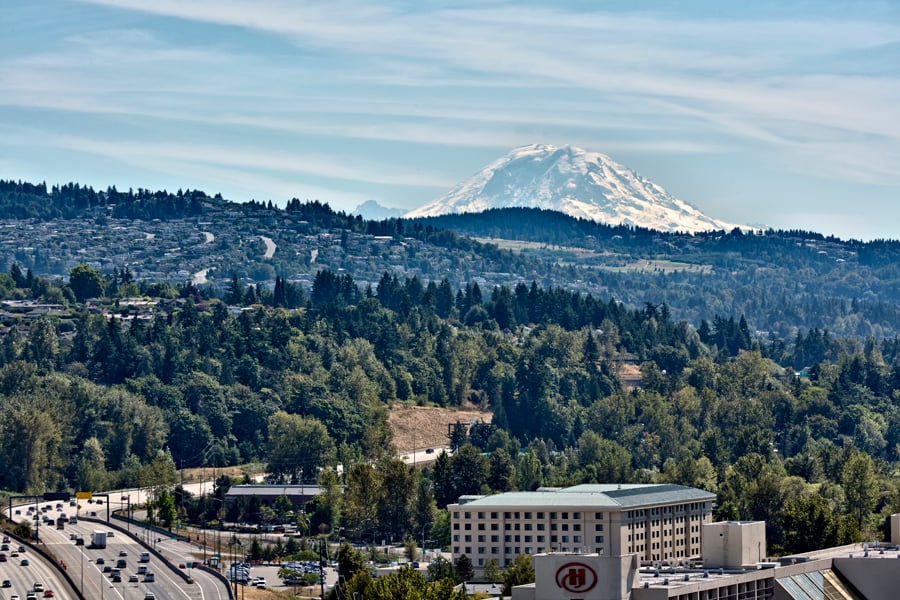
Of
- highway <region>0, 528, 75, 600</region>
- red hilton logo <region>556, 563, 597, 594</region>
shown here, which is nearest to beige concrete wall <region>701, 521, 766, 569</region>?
red hilton logo <region>556, 563, 597, 594</region>

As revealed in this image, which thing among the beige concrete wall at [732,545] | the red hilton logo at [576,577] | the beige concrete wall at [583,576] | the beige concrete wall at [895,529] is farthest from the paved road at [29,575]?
the red hilton logo at [576,577]

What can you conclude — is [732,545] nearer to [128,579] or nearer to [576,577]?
[576,577]

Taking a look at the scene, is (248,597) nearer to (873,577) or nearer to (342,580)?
(342,580)

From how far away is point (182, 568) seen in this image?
622 ft

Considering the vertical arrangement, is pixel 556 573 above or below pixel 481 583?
above

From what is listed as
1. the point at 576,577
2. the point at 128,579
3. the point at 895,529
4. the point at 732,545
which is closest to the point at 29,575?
the point at 128,579

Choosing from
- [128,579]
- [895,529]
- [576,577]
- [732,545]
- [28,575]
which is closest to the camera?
[576,577]

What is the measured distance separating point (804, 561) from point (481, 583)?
255 feet

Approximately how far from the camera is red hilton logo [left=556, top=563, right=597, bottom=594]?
98562 millimetres

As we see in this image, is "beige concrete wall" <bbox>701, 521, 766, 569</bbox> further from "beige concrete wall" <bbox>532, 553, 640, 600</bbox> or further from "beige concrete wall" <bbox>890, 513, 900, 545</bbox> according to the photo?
"beige concrete wall" <bbox>532, 553, 640, 600</bbox>

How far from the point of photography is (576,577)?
98.6 meters

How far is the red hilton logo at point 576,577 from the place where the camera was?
3880 inches

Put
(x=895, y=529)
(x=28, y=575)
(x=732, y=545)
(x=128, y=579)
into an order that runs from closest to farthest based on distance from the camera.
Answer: (x=732, y=545), (x=895, y=529), (x=28, y=575), (x=128, y=579)

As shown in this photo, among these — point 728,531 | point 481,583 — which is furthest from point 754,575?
point 481,583
